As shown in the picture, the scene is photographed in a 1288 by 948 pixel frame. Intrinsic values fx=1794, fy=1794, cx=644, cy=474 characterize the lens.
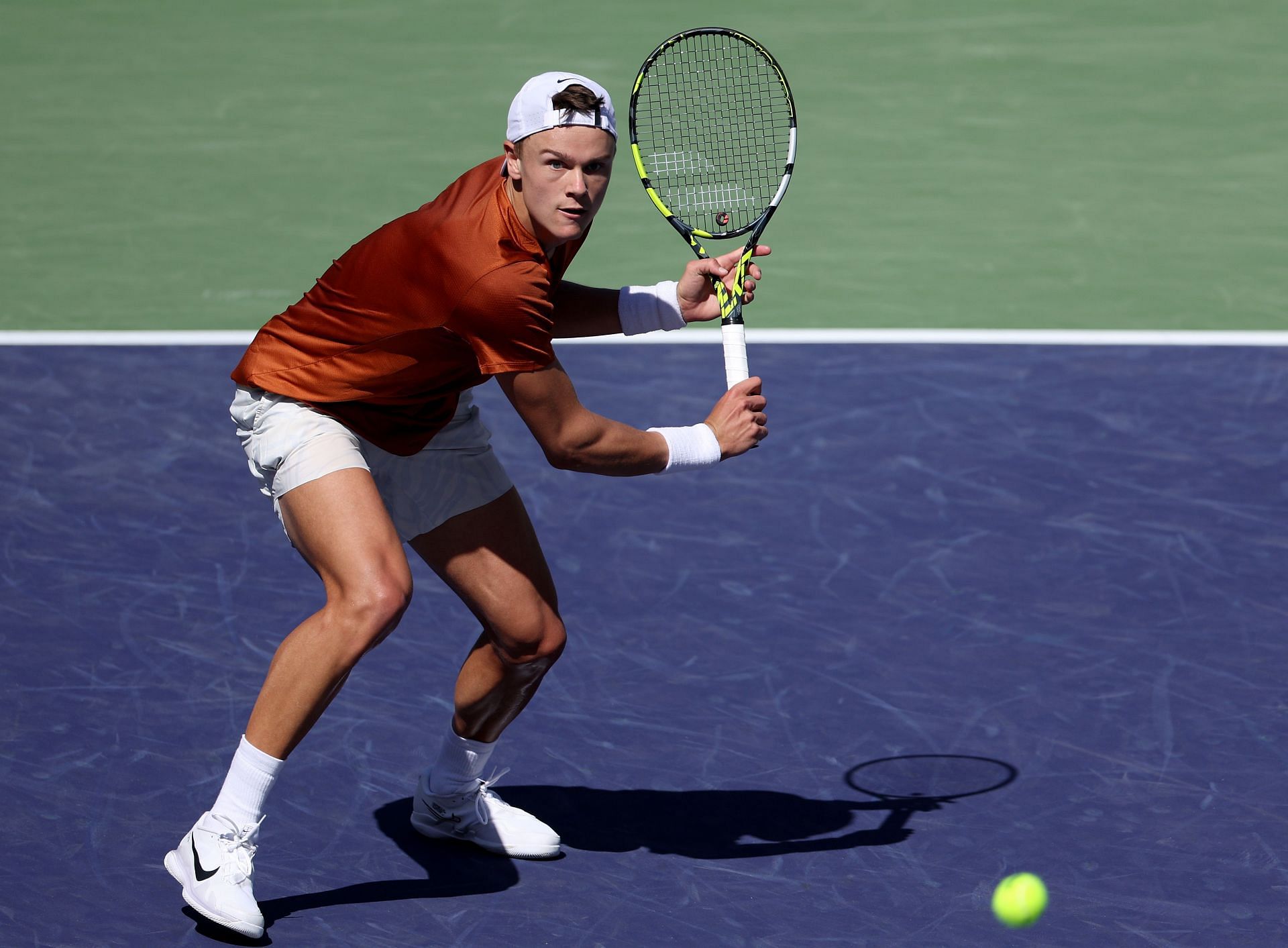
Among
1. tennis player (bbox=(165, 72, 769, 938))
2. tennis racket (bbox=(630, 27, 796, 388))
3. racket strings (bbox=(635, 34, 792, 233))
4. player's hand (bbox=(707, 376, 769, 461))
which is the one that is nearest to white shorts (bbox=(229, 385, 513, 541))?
tennis player (bbox=(165, 72, 769, 938))

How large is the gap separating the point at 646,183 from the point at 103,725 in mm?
2091

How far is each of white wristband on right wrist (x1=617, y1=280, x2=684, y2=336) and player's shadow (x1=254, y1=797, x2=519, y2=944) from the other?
1.36m

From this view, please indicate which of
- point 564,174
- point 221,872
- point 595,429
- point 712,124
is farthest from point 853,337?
point 221,872

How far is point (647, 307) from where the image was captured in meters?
4.55

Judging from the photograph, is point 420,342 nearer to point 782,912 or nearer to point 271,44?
point 782,912

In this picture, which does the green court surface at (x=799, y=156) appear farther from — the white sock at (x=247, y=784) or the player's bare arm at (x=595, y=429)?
the white sock at (x=247, y=784)

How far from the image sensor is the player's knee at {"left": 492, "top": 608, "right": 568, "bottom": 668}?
4270 millimetres

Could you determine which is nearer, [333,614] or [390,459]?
[333,614]

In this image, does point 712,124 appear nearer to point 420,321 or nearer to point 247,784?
point 420,321

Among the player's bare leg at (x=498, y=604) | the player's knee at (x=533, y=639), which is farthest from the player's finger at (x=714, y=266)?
the player's knee at (x=533, y=639)

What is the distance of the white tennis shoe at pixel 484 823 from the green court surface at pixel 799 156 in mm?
4175

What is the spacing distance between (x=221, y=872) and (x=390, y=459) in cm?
103

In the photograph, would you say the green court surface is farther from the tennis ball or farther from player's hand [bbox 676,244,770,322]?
the tennis ball

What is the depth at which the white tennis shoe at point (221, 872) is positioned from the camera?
388cm
